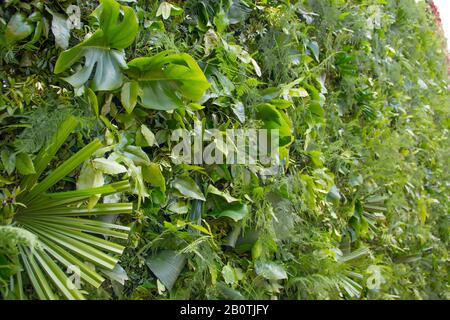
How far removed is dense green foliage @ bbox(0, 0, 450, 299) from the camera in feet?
2.81

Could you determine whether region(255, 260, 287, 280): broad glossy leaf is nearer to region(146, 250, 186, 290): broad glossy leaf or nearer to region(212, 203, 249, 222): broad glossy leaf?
region(212, 203, 249, 222): broad glossy leaf

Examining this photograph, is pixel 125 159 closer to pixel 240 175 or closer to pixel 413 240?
pixel 240 175

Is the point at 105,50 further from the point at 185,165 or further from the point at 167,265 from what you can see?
the point at 167,265

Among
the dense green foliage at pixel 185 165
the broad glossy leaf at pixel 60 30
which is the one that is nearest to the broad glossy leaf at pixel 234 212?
the dense green foliage at pixel 185 165

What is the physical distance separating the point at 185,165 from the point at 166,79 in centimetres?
22

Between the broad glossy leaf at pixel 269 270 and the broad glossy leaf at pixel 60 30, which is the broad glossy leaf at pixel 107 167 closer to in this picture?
the broad glossy leaf at pixel 60 30

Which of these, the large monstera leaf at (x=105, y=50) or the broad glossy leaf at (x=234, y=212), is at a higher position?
the large monstera leaf at (x=105, y=50)

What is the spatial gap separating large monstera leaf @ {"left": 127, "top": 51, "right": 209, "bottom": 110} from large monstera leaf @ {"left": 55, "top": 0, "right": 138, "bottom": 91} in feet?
0.14

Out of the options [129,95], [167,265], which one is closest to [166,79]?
[129,95]

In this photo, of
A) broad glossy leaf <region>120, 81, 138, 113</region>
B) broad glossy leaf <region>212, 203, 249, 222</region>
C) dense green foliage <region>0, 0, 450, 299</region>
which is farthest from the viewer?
broad glossy leaf <region>212, 203, 249, 222</region>

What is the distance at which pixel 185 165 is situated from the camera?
43.7 inches

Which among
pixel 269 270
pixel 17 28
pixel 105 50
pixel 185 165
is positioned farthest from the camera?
pixel 269 270

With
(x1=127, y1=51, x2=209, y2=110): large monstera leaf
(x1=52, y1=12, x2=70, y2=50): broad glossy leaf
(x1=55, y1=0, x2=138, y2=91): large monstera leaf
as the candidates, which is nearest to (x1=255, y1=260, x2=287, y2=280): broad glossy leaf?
(x1=127, y1=51, x2=209, y2=110): large monstera leaf

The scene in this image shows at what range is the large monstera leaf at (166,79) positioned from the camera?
1011 millimetres
